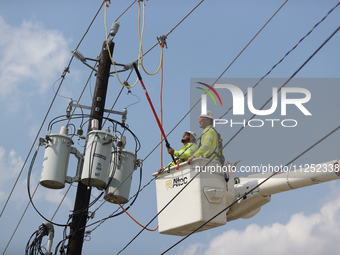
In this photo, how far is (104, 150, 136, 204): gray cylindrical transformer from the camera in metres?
9.06

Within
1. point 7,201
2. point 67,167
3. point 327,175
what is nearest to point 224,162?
point 327,175

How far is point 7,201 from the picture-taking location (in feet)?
41.8

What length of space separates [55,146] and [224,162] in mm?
3121

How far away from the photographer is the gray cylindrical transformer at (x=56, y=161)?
8.55 meters

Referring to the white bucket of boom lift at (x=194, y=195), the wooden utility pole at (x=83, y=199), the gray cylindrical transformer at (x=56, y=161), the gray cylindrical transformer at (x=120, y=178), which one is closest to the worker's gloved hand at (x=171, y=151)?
the white bucket of boom lift at (x=194, y=195)

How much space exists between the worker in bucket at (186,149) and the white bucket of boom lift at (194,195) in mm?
330

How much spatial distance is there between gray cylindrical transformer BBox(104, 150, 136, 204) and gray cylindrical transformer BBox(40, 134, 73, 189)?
2.94 ft

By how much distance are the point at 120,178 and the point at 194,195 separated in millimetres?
2013

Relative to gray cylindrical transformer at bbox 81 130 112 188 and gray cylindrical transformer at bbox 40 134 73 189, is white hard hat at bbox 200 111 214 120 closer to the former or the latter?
gray cylindrical transformer at bbox 81 130 112 188

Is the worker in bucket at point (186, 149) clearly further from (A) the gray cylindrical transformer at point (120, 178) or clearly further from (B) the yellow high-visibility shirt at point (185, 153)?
(A) the gray cylindrical transformer at point (120, 178)

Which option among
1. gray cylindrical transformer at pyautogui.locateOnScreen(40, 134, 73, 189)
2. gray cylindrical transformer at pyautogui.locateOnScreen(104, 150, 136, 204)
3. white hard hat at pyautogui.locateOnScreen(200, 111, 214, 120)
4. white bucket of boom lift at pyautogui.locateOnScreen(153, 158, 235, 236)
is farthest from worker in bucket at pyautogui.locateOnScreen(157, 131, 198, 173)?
gray cylindrical transformer at pyautogui.locateOnScreen(40, 134, 73, 189)

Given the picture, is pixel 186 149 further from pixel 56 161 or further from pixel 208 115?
pixel 56 161

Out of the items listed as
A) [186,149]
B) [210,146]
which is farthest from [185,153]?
[210,146]

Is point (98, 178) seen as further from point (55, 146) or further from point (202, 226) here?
point (202, 226)
